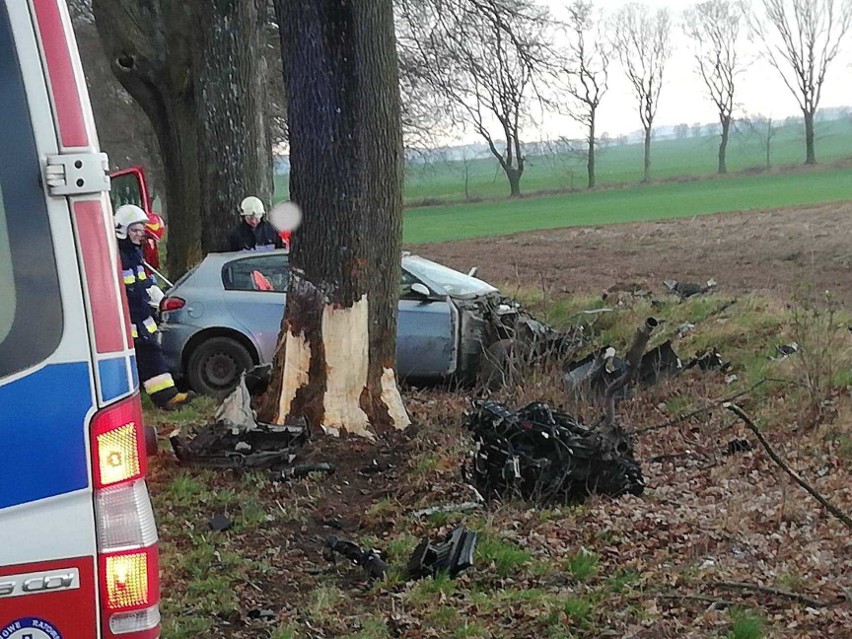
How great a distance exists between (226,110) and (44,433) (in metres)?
11.9

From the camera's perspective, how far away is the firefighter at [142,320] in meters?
9.59

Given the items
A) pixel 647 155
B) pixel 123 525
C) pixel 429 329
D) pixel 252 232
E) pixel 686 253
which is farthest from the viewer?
pixel 647 155

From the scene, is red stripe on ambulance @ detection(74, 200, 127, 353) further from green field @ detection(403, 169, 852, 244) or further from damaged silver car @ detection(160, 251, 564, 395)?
green field @ detection(403, 169, 852, 244)

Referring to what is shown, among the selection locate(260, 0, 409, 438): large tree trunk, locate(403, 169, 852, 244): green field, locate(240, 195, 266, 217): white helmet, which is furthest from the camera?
locate(403, 169, 852, 244): green field

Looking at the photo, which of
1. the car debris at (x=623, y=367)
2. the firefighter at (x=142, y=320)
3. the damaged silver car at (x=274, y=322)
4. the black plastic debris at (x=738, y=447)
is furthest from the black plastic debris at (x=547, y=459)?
the firefighter at (x=142, y=320)

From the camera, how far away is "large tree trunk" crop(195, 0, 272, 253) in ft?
44.2

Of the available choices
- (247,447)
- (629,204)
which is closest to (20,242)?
(247,447)

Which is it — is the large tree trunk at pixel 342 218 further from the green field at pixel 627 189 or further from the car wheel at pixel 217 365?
the green field at pixel 627 189

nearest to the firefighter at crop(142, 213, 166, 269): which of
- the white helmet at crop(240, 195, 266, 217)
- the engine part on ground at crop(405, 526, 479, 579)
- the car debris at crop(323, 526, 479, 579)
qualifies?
the white helmet at crop(240, 195, 266, 217)

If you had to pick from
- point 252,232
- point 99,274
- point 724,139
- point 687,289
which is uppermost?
point 99,274

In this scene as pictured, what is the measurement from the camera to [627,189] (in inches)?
2867

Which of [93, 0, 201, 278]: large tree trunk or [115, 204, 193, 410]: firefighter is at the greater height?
[93, 0, 201, 278]: large tree trunk

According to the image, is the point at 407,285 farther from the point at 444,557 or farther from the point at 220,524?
the point at 444,557

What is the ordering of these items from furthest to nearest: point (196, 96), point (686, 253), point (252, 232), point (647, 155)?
point (647, 155)
point (686, 253)
point (196, 96)
point (252, 232)
